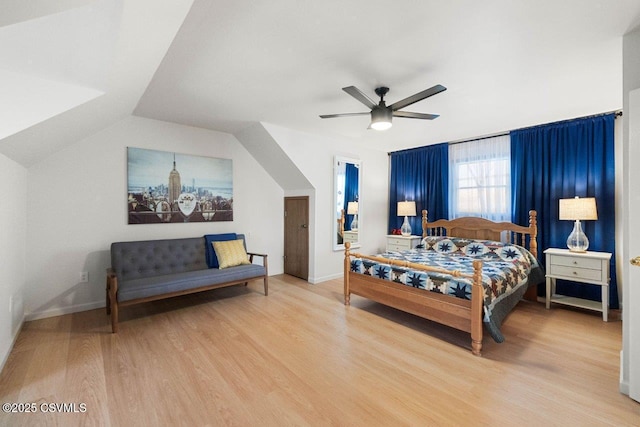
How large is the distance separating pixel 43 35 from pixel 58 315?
306cm

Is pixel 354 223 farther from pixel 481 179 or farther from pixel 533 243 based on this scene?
pixel 533 243

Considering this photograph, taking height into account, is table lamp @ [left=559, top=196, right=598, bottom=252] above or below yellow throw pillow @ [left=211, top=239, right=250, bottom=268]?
above

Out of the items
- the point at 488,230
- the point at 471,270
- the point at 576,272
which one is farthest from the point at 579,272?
the point at 471,270

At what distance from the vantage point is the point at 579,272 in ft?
10.3

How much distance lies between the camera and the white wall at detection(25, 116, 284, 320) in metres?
3.03

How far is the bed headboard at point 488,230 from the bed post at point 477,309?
81.6 inches

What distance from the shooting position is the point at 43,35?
1491 millimetres

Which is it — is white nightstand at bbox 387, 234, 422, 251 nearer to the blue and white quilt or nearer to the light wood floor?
the blue and white quilt

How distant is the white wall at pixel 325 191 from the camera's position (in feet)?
14.2

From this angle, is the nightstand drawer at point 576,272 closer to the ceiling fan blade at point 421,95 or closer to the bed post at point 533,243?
the bed post at point 533,243

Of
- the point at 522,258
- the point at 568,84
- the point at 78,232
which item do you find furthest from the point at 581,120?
the point at 78,232

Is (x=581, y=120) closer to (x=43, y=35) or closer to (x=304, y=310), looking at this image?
(x=304, y=310)

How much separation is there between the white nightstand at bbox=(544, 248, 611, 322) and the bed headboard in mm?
447

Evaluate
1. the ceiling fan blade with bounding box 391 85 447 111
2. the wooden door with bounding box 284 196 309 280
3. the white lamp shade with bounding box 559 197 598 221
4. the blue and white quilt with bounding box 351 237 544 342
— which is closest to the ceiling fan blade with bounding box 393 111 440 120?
the ceiling fan blade with bounding box 391 85 447 111
